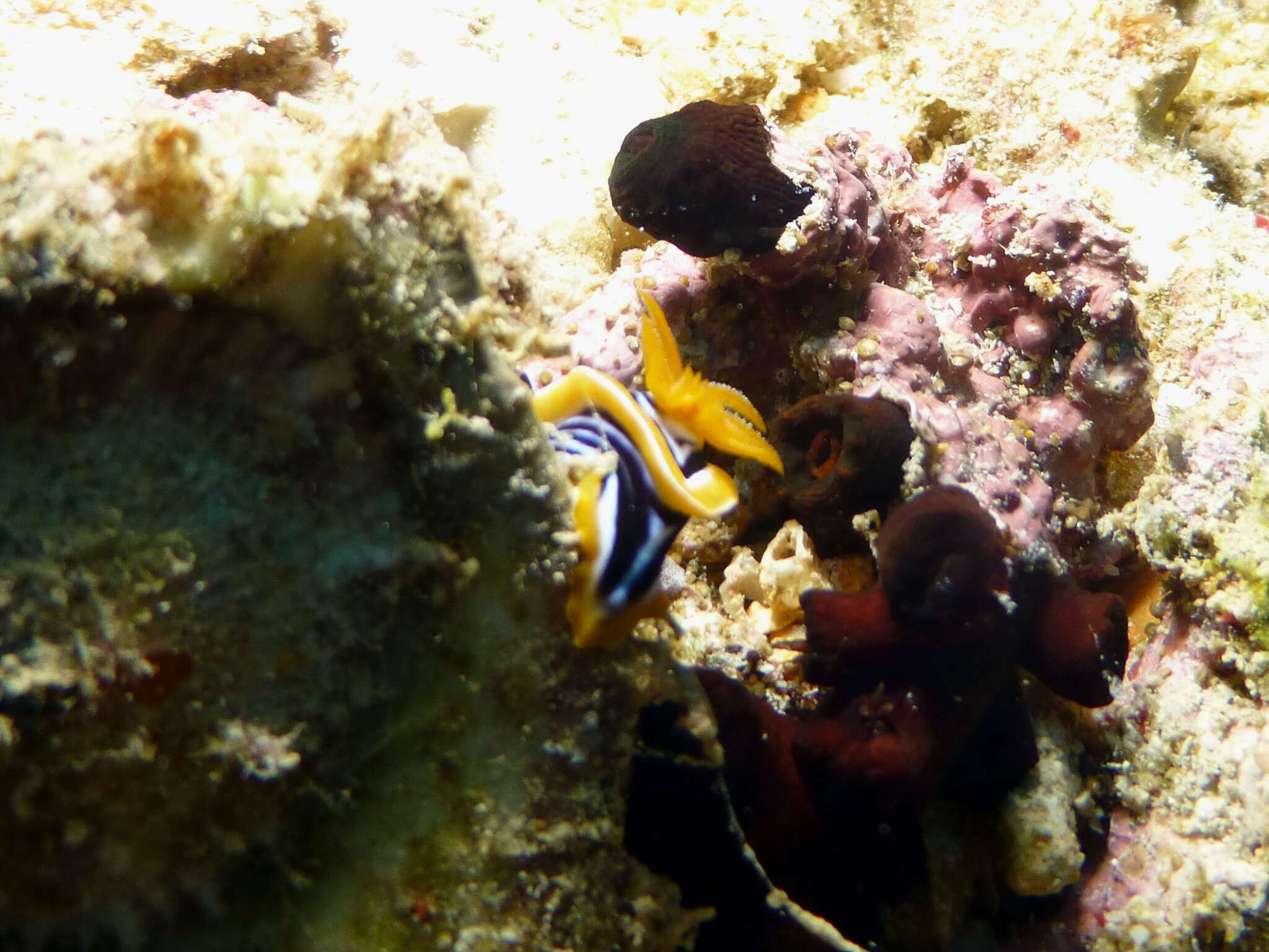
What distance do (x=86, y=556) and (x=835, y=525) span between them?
1716mm

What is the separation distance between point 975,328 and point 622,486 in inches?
64.4

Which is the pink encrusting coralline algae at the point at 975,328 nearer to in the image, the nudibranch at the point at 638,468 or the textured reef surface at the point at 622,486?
the textured reef surface at the point at 622,486

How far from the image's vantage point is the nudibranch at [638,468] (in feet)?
4.89

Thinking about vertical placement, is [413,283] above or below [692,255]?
above

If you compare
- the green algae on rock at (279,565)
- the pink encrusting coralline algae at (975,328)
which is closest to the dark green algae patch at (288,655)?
the green algae on rock at (279,565)

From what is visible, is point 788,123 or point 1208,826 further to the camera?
point 788,123

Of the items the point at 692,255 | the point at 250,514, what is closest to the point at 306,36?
A: the point at 692,255

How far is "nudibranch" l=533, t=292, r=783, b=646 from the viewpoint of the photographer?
1.49 m

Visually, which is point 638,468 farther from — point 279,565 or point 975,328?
point 975,328

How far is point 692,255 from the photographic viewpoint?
7.42 feet

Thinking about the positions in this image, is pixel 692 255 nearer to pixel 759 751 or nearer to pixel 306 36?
pixel 759 751

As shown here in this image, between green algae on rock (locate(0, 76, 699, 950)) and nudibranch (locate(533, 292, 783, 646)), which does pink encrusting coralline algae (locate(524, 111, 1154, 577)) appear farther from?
green algae on rock (locate(0, 76, 699, 950))

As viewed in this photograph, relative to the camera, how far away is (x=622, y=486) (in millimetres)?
1550

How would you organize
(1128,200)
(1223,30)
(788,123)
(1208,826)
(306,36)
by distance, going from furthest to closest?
(1223,30) → (788,123) → (1128,200) → (306,36) → (1208,826)
